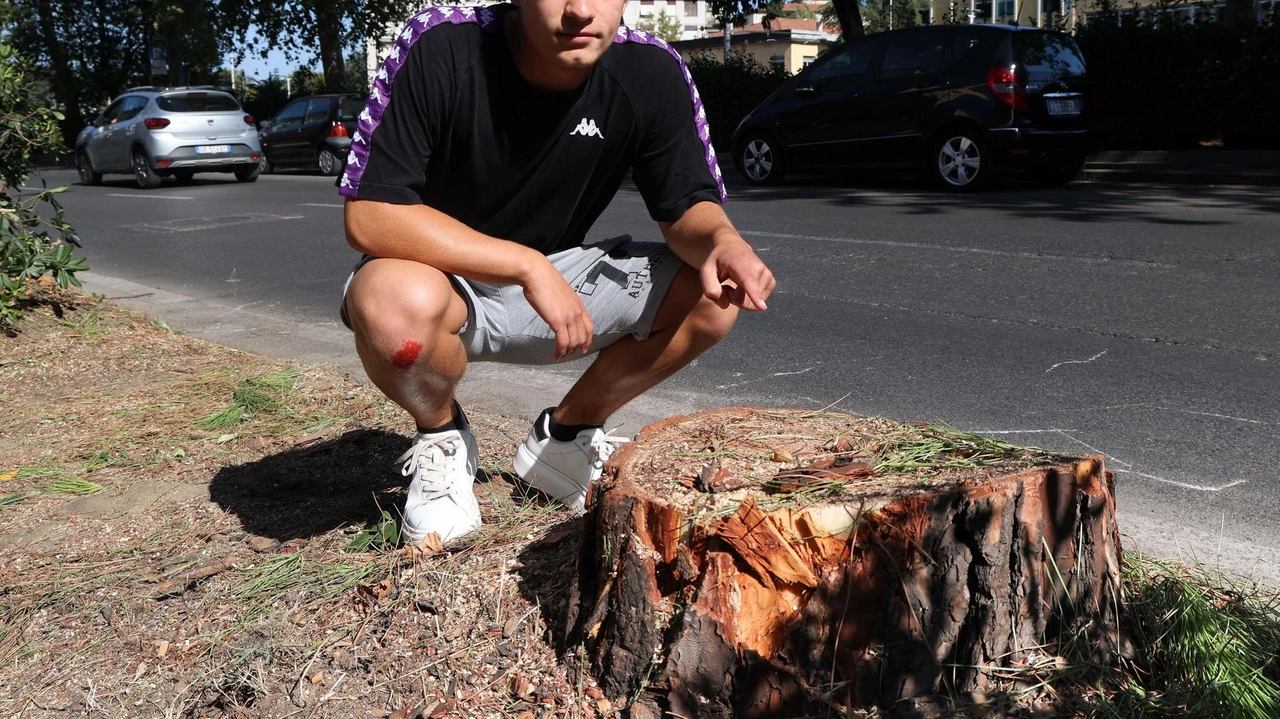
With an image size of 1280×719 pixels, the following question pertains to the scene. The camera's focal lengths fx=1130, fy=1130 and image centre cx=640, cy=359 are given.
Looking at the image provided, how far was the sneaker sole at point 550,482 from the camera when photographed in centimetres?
279

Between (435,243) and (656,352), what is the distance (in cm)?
64

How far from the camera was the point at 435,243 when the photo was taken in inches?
91.6

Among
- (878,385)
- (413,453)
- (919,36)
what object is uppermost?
(919,36)

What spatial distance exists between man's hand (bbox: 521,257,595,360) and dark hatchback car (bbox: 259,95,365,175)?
59.5 ft

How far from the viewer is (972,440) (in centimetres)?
215

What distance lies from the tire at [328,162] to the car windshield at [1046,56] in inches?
479

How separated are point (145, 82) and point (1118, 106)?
35093mm

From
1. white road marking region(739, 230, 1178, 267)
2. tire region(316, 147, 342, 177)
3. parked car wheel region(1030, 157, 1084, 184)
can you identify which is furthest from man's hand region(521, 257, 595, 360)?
tire region(316, 147, 342, 177)

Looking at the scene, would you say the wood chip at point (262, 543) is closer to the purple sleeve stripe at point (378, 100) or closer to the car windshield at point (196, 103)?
the purple sleeve stripe at point (378, 100)

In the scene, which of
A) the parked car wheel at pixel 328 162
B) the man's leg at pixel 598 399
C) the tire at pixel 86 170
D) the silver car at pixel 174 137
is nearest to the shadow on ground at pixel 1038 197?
the man's leg at pixel 598 399

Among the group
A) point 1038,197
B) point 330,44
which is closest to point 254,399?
point 1038,197

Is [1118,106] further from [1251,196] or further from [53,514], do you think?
[53,514]

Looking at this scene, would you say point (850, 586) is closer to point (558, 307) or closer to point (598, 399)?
point (558, 307)

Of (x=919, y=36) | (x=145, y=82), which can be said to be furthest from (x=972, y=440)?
(x=145, y=82)
